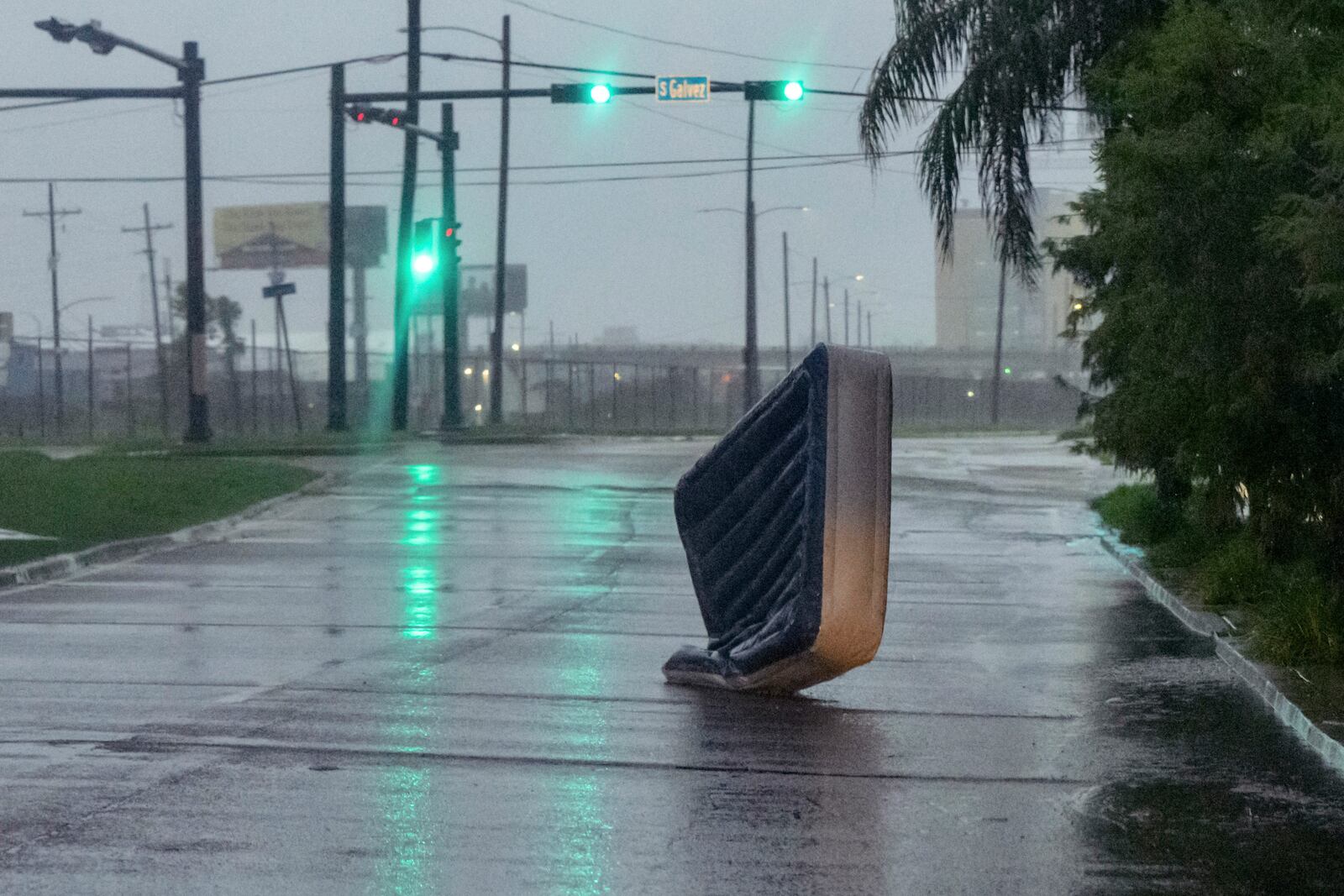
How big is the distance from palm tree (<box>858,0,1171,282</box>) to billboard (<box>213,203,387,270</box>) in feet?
304

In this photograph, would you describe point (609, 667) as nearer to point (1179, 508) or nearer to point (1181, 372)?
point (1181, 372)

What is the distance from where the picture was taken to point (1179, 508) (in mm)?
18953

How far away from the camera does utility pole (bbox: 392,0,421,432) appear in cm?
4112

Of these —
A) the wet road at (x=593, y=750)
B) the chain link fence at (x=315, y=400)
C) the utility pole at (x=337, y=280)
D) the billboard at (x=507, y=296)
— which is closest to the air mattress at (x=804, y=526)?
the wet road at (x=593, y=750)

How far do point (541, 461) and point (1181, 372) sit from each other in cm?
2270

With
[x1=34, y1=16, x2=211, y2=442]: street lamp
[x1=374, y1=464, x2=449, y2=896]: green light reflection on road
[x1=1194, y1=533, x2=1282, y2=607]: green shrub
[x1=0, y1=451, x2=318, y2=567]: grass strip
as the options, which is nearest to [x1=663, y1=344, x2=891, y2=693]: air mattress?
[x1=374, y1=464, x2=449, y2=896]: green light reflection on road

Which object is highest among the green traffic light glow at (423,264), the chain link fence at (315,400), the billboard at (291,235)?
the billboard at (291,235)

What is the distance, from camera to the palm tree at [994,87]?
17.0 m

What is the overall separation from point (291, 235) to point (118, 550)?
3760 inches

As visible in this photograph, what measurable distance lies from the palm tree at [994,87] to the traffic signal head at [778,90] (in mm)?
7819

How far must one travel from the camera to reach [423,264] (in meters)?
38.9

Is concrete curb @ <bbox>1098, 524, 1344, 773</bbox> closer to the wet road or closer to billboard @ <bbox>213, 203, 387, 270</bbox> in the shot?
the wet road

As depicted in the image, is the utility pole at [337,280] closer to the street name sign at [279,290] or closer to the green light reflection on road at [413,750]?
the street name sign at [279,290]

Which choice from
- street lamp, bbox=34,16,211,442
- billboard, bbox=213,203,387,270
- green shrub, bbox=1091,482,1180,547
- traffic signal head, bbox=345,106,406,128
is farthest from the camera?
billboard, bbox=213,203,387,270
